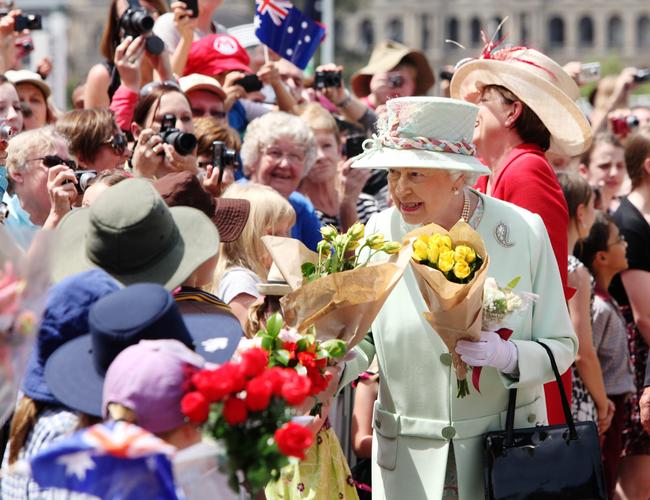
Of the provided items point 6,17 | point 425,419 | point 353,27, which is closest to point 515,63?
point 425,419

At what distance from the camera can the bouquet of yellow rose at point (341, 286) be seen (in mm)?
3682

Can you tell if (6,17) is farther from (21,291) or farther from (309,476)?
(21,291)

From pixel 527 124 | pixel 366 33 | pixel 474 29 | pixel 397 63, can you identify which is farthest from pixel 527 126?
pixel 474 29

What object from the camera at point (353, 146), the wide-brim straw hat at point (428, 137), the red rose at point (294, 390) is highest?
the red rose at point (294, 390)

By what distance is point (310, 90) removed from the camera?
30.7ft

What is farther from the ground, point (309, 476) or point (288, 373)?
point (288, 373)

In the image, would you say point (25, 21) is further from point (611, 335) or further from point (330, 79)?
point (611, 335)

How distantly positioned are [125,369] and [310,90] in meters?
6.84

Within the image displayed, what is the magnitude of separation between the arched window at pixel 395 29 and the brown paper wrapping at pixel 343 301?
349 feet

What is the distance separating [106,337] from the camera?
2797 mm

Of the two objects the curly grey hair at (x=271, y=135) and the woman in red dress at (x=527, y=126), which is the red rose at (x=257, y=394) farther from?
the curly grey hair at (x=271, y=135)

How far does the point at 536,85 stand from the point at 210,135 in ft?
6.81

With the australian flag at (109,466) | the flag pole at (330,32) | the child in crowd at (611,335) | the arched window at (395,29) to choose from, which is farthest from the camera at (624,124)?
the arched window at (395,29)

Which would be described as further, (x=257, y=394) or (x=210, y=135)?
(x=210, y=135)
